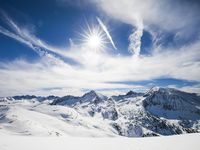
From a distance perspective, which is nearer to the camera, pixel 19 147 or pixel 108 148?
pixel 19 147

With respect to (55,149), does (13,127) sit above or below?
below

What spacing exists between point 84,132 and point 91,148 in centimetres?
10724

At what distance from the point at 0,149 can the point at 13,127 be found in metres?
81.1

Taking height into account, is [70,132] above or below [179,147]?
below

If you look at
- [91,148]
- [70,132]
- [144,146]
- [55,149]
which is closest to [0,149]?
[55,149]

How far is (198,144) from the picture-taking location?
13359 millimetres

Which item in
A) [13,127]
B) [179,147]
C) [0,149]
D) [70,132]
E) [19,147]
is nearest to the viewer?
[0,149]

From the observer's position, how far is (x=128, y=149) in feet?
41.3

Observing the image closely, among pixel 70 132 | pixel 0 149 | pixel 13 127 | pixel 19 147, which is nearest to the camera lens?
pixel 0 149

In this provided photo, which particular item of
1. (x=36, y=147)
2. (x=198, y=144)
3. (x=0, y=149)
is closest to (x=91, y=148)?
(x=36, y=147)

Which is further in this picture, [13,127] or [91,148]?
[13,127]

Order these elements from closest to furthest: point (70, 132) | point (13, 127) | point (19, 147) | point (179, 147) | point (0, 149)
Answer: point (0, 149)
point (19, 147)
point (179, 147)
point (13, 127)
point (70, 132)

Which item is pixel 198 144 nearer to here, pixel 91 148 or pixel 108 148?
pixel 108 148

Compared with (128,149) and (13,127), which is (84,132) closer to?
(13,127)
